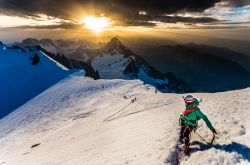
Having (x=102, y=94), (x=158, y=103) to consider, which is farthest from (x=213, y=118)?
(x=102, y=94)

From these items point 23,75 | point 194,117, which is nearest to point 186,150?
point 194,117

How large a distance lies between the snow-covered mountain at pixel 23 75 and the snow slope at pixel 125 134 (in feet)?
124

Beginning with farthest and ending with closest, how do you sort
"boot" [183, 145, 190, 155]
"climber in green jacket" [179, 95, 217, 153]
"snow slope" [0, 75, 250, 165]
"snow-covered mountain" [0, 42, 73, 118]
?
1. "snow-covered mountain" [0, 42, 73, 118]
2. "climber in green jacket" [179, 95, 217, 153]
3. "snow slope" [0, 75, 250, 165]
4. "boot" [183, 145, 190, 155]

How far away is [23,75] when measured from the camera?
98.6 meters

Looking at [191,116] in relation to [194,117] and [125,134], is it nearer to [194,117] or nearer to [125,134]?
[194,117]

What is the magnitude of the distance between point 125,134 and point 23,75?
84.0 m

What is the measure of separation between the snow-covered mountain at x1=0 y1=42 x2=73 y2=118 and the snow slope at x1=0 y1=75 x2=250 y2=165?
124ft

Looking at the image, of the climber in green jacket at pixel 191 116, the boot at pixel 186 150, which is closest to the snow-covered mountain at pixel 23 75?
the climber in green jacket at pixel 191 116

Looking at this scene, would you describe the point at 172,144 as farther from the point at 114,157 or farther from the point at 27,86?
the point at 27,86

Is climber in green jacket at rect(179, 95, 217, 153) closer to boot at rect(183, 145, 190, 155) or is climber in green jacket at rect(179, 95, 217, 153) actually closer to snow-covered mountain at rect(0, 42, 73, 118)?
boot at rect(183, 145, 190, 155)

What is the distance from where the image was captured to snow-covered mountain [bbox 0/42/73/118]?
81000 millimetres

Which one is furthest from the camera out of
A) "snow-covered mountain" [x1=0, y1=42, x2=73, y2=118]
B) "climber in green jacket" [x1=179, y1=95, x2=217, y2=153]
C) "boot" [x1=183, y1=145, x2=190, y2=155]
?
"snow-covered mountain" [x1=0, y1=42, x2=73, y2=118]

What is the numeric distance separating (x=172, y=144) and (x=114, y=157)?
9.18 feet

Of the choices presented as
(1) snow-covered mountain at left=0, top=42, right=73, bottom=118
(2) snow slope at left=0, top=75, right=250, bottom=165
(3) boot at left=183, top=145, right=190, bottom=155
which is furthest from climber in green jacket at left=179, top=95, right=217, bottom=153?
(1) snow-covered mountain at left=0, top=42, right=73, bottom=118
